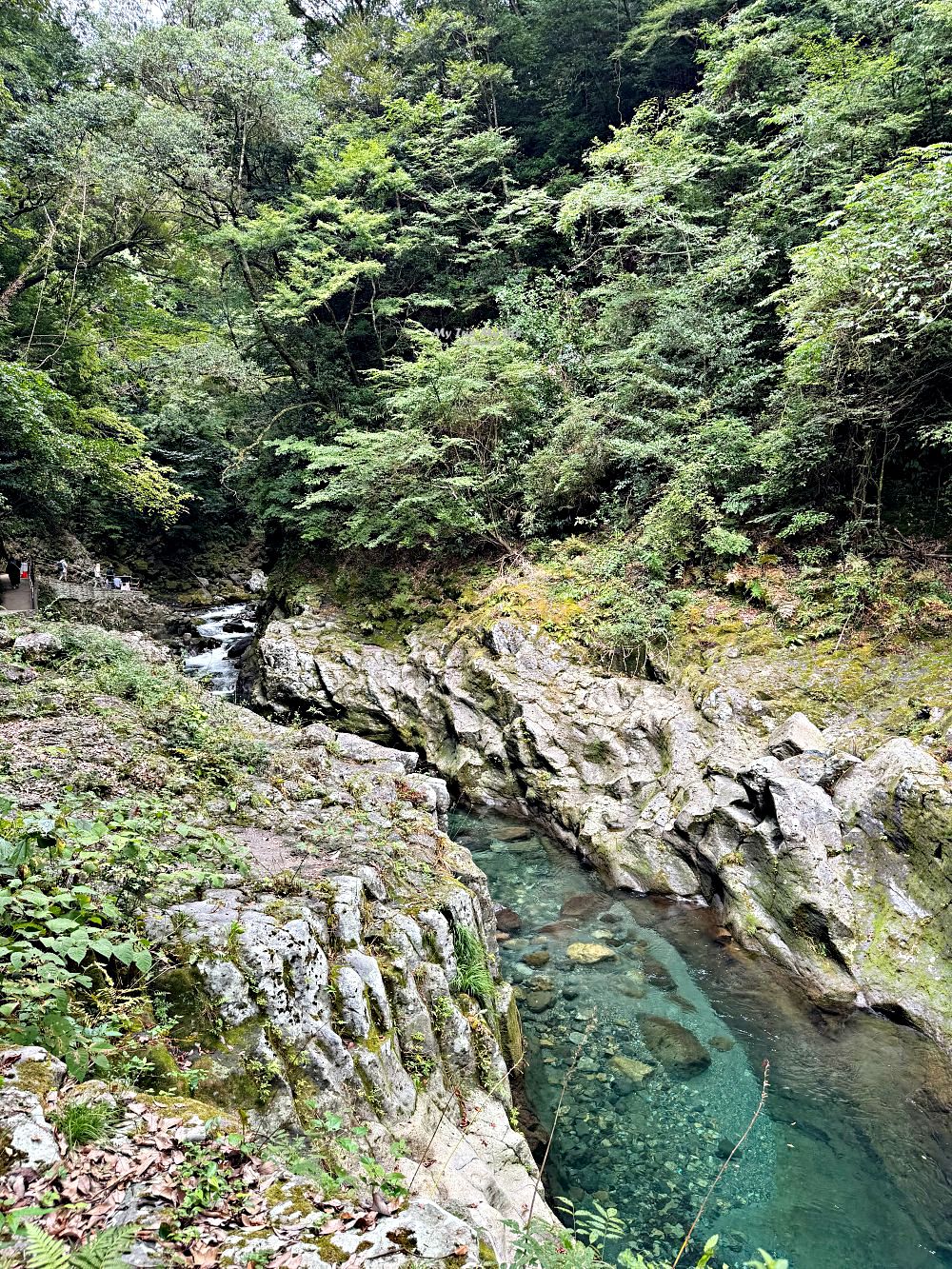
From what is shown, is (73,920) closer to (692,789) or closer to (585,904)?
(585,904)

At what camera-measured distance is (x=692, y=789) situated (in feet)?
28.7

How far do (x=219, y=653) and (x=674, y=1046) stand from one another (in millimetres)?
16262

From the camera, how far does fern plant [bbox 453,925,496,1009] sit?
5.47 metres

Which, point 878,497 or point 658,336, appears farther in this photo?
point 658,336

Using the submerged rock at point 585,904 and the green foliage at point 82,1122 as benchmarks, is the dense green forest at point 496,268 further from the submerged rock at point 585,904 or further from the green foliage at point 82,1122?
the green foliage at point 82,1122

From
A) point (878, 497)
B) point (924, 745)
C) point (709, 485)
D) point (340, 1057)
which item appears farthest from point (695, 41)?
point (340, 1057)

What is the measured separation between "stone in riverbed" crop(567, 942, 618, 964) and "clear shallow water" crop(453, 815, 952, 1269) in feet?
0.22

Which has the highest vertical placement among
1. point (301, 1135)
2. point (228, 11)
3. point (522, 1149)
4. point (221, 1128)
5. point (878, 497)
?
point (228, 11)

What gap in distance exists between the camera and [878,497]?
914cm

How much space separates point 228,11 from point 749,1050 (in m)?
24.3

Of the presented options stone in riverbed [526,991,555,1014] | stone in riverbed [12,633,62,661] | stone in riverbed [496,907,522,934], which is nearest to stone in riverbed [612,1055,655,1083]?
stone in riverbed [526,991,555,1014]

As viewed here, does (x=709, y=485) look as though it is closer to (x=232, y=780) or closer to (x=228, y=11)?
(x=232, y=780)

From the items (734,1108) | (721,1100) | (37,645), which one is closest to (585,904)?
(721,1100)

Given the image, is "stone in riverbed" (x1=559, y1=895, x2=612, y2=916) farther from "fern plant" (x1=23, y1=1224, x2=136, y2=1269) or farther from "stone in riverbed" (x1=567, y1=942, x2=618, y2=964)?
"fern plant" (x1=23, y1=1224, x2=136, y2=1269)
